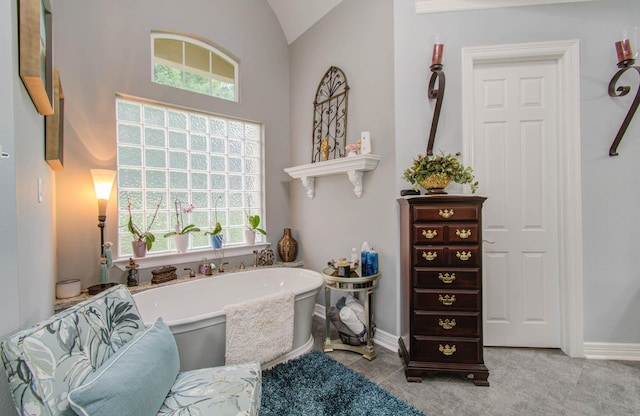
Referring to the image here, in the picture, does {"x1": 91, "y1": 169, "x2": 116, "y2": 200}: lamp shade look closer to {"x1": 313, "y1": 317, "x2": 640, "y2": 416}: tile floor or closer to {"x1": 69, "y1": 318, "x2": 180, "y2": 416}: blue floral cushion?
{"x1": 69, "y1": 318, "x2": 180, "y2": 416}: blue floral cushion

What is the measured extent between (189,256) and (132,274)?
0.50 metres

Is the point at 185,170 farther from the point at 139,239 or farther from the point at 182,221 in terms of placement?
the point at 139,239

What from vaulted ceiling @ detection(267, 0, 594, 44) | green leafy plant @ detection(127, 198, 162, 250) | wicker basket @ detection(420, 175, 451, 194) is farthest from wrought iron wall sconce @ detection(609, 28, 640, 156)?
green leafy plant @ detection(127, 198, 162, 250)

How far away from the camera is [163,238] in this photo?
272 centimetres

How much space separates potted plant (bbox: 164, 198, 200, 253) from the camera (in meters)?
2.68

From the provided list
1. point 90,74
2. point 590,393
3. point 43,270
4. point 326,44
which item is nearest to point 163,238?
point 43,270

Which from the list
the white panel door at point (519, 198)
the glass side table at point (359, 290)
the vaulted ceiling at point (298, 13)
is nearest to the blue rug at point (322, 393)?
the glass side table at point (359, 290)

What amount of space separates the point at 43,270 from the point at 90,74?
1715mm

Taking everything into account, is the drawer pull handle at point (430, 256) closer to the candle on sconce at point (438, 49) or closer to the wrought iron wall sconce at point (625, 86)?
the candle on sconce at point (438, 49)

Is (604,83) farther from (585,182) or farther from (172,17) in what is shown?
(172,17)

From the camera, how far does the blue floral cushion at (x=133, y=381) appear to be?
0.88 metres

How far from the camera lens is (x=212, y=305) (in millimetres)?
2623

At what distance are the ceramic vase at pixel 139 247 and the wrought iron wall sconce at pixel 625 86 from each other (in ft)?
12.8

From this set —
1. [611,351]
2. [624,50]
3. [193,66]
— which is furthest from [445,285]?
[193,66]
